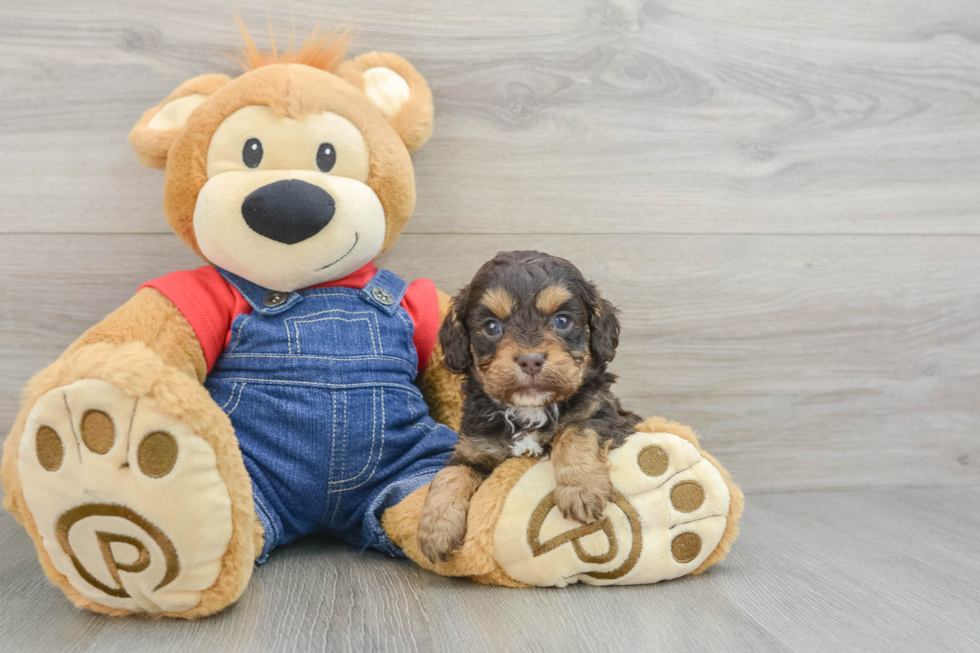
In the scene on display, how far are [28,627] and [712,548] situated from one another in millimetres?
1366

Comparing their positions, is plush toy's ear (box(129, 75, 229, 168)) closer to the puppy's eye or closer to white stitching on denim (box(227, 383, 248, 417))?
white stitching on denim (box(227, 383, 248, 417))

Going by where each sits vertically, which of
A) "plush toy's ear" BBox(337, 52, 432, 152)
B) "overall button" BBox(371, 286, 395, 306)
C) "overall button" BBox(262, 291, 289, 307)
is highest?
"plush toy's ear" BBox(337, 52, 432, 152)

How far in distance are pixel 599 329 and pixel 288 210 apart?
75 centimetres

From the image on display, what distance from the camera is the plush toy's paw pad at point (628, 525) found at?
1.48 m

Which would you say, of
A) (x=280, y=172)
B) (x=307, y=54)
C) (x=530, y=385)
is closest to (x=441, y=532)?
(x=530, y=385)

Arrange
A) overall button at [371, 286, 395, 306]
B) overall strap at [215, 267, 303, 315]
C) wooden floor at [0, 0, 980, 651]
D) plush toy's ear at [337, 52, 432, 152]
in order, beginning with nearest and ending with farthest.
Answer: overall strap at [215, 267, 303, 315]
overall button at [371, 286, 395, 306]
plush toy's ear at [337, 52, 432, 152]
wooden floor at [0, 0, 980, 651]

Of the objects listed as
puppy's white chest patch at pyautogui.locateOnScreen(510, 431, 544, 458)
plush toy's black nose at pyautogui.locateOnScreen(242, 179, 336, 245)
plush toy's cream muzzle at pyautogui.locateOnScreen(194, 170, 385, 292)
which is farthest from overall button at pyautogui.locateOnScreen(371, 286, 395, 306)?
puppy's white chest patch at pyautogui.locateOnScreen(510, 431, 544, 458)

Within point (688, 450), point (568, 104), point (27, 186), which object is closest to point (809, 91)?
point (568, 104)

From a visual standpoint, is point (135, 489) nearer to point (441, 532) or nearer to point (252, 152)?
point (441, 532)

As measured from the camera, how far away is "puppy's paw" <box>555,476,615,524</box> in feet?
4.66

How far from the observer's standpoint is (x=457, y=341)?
5.25 feet

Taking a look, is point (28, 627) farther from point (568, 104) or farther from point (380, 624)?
point (568, 104)

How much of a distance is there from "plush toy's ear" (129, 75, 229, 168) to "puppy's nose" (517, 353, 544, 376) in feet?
3.64

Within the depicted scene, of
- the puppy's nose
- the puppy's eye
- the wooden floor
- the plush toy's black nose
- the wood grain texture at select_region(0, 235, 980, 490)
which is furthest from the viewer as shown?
the wood grain texture at select_region(0, 235, 980, 490)
